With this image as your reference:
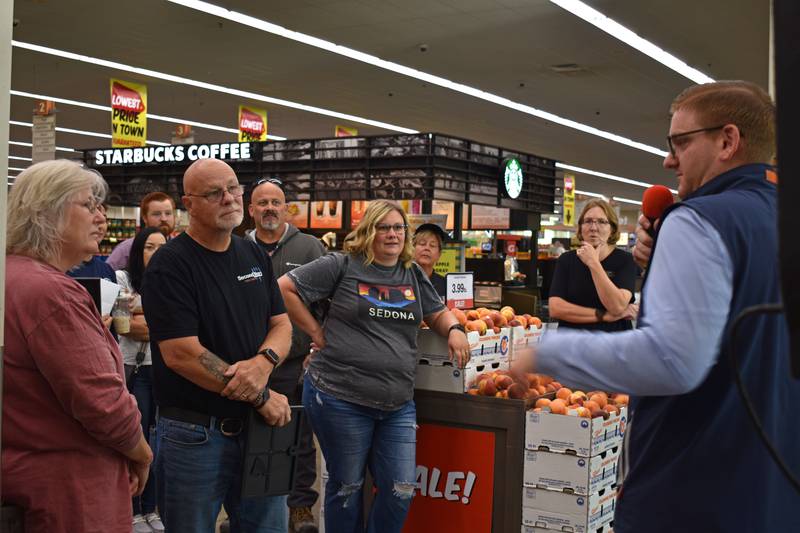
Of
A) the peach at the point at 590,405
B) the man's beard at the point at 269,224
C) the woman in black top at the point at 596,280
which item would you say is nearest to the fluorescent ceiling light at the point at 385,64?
the man's beard at the point at 269,224

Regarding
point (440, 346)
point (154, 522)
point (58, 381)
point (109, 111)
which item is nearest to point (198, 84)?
point (109, 111)

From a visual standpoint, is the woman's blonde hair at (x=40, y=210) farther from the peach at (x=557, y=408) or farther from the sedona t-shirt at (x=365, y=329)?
the peach at (x=557, y=408)

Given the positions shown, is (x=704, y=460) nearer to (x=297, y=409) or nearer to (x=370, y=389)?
(x=297, y=409)

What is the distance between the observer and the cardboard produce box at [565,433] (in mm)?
3916

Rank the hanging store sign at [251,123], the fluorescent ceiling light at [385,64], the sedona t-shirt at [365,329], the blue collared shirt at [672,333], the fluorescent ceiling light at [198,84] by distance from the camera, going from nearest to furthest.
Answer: the blue collared shirt at [672,333] → the sedona t-shirt at [365,329] → the fluorescent ceiling light at [385,64] → the fluorescent ceiling light at [198,84] → the hanging store sign at [251,123]

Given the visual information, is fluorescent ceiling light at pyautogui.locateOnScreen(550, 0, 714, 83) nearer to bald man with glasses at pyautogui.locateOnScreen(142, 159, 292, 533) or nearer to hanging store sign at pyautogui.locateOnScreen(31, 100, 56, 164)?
bald man with glasses at pyautogui.locateOnScreen(142, 159, 292, 533)

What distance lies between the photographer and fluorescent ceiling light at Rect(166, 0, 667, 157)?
38.4 ft

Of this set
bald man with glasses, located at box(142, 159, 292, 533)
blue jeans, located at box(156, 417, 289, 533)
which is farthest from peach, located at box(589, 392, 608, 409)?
blue jeans, located at box(156, 417, 289, 533)

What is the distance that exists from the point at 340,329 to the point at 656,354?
238 cm

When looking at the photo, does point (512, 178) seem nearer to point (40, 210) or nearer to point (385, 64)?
point (385, 64)

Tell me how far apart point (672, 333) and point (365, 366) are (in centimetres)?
229

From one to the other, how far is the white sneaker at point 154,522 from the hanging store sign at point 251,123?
13.8 meters

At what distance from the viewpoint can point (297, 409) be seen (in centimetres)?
317

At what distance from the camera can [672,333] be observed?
62.9 inches
